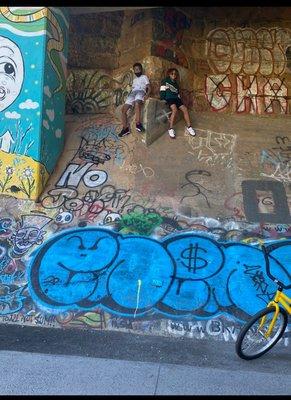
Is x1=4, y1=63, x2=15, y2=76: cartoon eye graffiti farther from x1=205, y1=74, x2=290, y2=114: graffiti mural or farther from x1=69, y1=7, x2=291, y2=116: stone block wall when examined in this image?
x1=205, y1=74, x2=290, y2=114: graffiti mural

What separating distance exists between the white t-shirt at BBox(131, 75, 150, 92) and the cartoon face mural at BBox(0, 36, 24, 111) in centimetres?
266

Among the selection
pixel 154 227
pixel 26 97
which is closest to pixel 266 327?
pixel 154 227

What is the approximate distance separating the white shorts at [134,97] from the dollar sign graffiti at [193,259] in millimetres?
4386

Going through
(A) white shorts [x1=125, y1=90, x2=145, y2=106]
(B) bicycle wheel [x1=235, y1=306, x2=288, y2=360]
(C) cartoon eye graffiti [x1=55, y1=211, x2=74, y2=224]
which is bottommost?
(B) bicycle wheel [x1=235, y1=306, x2=288, y2=360]

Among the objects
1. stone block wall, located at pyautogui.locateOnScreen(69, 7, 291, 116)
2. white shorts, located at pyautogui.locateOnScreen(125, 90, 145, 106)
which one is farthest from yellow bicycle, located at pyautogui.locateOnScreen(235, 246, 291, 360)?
stone block wall, located at pyautogui.locateOnScreen(69, 7, 291, 116)

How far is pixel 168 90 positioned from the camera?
10.8m

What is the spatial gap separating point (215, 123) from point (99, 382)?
7.97m

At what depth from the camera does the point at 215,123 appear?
11180 mm

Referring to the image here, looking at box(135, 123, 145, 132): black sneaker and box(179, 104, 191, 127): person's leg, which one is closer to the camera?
box(135, 123, 145, 132): black sneaker

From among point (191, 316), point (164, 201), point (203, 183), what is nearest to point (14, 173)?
point (164, 201)

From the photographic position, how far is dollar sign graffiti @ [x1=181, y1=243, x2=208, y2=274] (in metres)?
7.22

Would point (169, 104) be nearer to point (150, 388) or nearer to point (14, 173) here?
point (14, 173)

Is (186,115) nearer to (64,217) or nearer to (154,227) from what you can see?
(154,227)

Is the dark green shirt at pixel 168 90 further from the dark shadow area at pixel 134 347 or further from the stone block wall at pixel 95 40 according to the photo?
the dark shadow area at pixel 134 347
